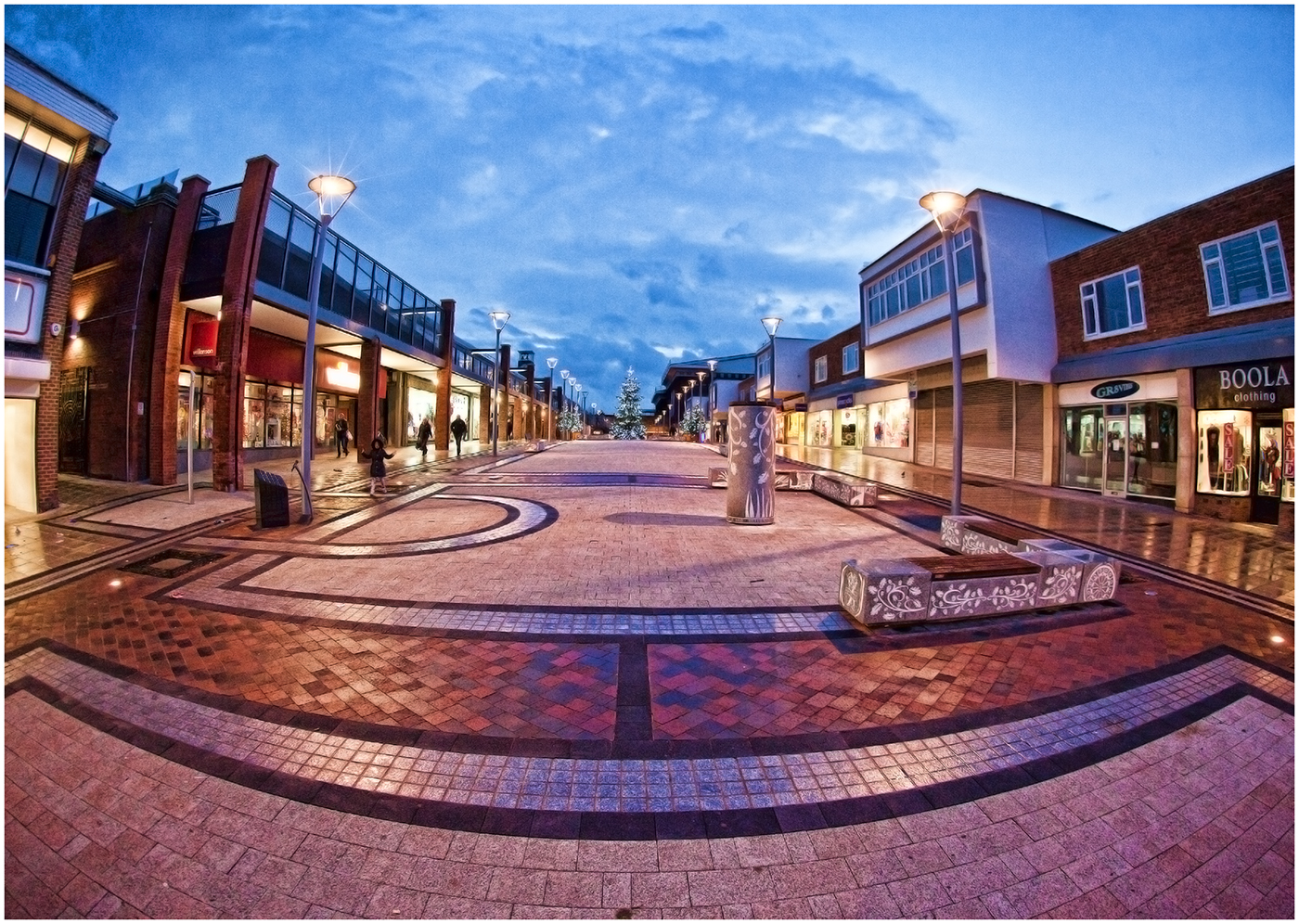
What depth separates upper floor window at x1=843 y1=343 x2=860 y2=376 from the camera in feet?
110

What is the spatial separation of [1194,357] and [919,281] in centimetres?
958

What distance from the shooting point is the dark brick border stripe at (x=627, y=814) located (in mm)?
2711

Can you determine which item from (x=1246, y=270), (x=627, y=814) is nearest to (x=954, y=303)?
(x=1246, y=270)

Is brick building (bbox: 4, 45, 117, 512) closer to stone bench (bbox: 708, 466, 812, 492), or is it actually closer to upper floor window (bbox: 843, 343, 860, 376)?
stone bench (bbox: 708, 466, 812, 492)

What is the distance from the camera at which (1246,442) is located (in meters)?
12.2

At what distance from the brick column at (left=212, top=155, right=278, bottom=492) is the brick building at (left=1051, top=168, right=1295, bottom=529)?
23.9 meters

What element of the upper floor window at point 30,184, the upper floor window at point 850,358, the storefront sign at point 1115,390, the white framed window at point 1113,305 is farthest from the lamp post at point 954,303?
the upper floor window at point 850,358

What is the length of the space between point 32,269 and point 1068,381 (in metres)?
26.4

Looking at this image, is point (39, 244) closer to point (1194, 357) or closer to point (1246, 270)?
point (1194, 357)

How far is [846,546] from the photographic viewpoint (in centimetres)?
890

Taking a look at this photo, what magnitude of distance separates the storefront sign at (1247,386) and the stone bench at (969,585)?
10263 millimetres

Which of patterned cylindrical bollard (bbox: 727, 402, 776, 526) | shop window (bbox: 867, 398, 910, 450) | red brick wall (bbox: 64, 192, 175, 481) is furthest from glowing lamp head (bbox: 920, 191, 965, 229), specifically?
red brick wall (bbox: 64, 192, 175, 481)

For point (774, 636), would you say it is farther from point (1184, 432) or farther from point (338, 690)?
point (1184, 432)

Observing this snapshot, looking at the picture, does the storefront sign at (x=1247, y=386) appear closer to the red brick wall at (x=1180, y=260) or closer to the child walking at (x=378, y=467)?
the red brick wall at (x=1180, y=260)
